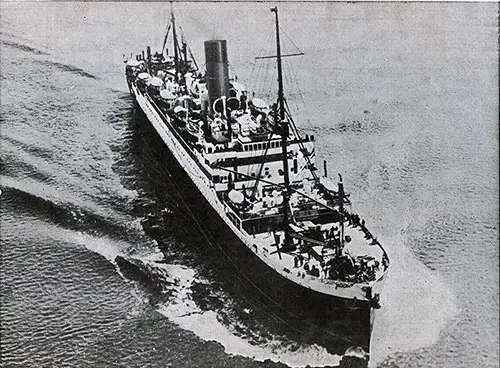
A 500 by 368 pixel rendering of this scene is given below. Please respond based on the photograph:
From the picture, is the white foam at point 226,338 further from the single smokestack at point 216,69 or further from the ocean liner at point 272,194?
the single smokestack at point 216,69

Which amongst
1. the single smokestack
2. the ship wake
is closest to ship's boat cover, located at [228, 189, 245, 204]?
the ship wake

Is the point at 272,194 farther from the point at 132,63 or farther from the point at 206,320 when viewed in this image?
the point at 132,63

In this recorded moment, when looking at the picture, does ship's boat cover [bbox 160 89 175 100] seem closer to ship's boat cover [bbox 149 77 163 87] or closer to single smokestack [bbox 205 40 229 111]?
ship's boat cover [bbox 149 77 163 87]

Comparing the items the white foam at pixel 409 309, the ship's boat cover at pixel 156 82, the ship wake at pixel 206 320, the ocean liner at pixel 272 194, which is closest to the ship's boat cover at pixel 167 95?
the ocean liner at pixel 272 194

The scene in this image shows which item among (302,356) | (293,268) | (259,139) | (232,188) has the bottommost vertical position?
(302,356)

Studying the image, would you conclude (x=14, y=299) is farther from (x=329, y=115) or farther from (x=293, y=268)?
(x=329, y=115)

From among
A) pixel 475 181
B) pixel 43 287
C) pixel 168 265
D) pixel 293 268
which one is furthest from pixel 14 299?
pixel 475 181
